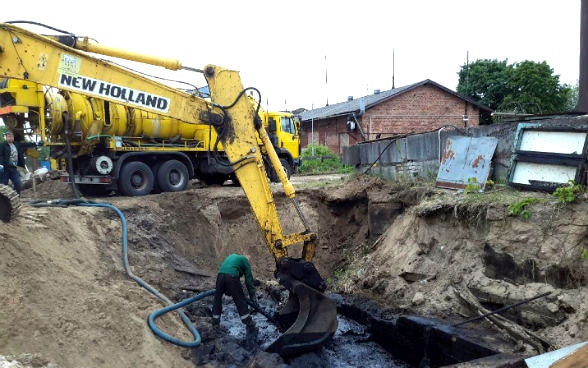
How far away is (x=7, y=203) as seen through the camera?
22.0ft

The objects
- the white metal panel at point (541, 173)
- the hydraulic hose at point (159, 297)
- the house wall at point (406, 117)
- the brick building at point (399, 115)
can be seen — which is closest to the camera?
the hydraulic hose at point (159, 297)

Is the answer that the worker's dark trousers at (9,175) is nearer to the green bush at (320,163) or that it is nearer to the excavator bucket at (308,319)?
the excavator bucket at (308,319)

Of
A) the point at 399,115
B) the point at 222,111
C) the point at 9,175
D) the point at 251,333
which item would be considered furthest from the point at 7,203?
the point at 399,115

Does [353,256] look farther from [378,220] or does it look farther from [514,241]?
[514,241]

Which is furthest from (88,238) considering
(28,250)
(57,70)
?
(57,70)

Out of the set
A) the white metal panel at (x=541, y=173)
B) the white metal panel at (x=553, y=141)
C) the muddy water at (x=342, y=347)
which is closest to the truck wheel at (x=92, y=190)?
the muddy water at (x=342, y=347)

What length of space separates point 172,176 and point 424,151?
6.42 m

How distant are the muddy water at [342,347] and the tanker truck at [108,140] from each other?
9.65ft

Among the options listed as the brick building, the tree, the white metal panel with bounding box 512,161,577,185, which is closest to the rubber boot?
the white metal panel with bounding box 512,161,577,185

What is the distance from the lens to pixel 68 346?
5.15m

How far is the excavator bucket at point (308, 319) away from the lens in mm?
6711

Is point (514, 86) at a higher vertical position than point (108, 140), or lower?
higher

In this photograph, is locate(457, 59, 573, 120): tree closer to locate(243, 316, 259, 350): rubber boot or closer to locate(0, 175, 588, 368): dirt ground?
locate(0, 175, 588, 368): dirt ground

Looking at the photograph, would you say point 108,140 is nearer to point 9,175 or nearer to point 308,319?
point 9,175
